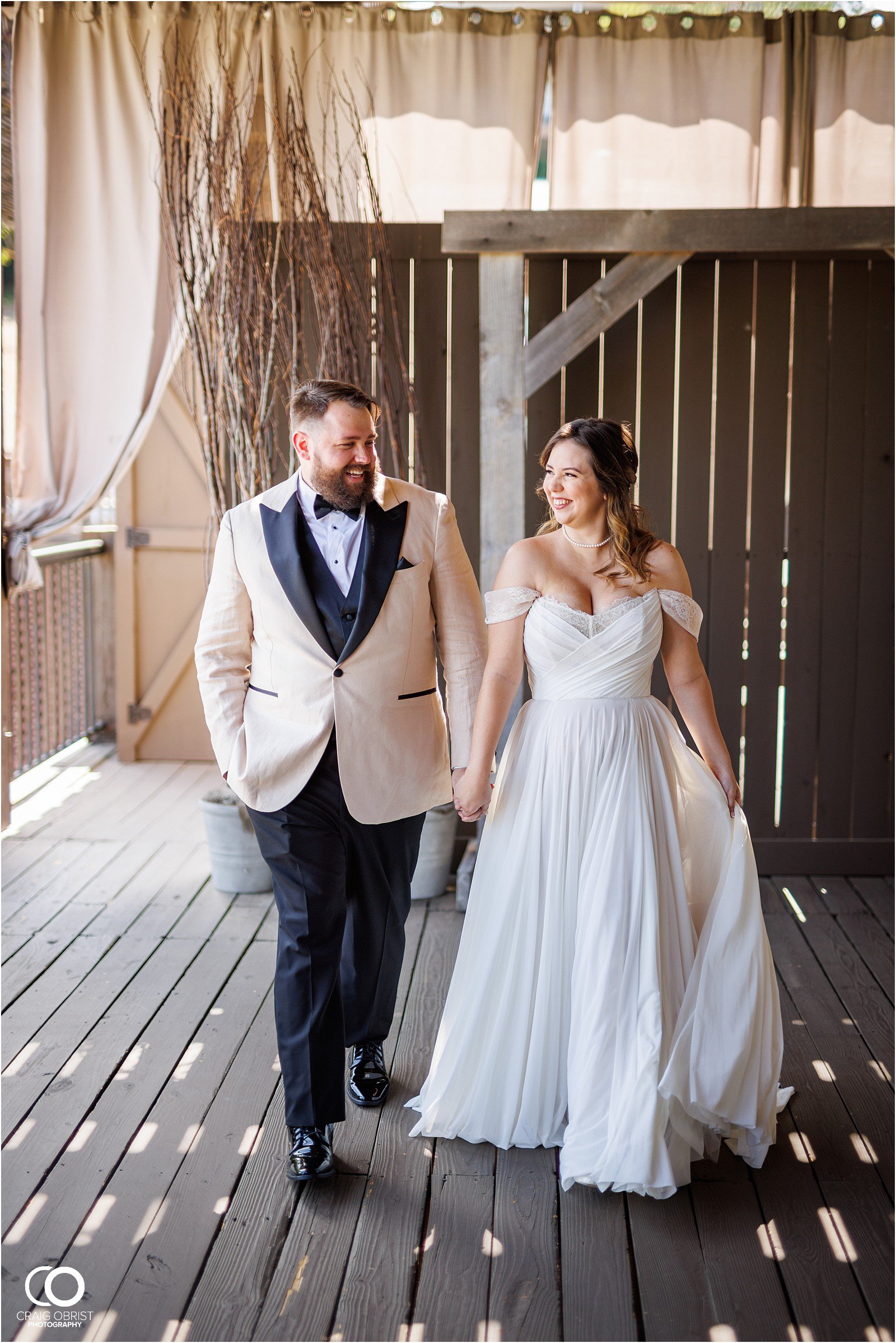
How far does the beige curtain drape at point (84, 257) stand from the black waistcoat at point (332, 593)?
7.76ft

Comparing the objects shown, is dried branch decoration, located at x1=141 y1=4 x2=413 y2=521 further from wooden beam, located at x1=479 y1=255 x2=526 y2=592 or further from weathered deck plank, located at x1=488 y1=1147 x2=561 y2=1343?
weathered deck plank, located at x1=488 y1=1147 x2=561 y2=1343

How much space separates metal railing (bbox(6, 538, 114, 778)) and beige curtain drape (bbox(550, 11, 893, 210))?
11.1 feet

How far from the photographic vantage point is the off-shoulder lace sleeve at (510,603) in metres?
2.61

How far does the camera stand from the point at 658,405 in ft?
14.9

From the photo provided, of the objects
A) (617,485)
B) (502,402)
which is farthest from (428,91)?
(617,485)

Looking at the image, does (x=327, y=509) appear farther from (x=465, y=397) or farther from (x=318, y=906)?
(x=465, y=397)

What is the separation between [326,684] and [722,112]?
3.35m

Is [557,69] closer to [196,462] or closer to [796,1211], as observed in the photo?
[196,462]

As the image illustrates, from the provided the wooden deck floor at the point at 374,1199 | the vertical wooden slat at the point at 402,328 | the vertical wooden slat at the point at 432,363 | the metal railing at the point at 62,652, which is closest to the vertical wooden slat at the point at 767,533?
the wooden deck floor at the point at 374,1199

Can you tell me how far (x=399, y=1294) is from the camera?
213 centimetres

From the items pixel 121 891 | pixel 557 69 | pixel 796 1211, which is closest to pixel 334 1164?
pixel 796 1211

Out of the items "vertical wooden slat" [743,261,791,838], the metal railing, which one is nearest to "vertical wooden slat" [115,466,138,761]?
the metal railing

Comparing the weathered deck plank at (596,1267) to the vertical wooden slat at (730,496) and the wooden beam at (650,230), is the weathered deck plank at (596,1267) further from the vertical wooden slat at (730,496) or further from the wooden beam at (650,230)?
the wooden beam at (650,230)

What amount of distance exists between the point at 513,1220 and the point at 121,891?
2487 millimetres
